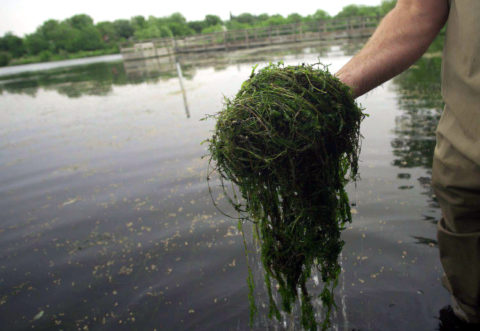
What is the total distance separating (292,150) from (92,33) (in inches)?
5875

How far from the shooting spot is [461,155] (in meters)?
2.08

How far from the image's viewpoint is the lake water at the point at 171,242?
134 inches

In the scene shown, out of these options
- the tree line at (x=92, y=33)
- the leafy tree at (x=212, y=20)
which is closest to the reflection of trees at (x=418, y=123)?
the tree line at (x=92, y=33)

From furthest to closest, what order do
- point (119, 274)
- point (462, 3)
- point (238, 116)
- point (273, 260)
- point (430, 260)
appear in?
1. point (119, 274)
2. point (430, 260)
3. point (273, 260)
4. point (238, 116)
5. point (462, 3)

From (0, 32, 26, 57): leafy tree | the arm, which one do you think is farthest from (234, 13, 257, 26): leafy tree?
the arm

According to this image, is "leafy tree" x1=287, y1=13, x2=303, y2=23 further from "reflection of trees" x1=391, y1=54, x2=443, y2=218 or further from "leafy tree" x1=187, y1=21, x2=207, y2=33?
"reflection of trees" x1=391, y1=54, x2=443, y2=218

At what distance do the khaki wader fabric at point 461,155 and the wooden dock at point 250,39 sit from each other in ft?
132

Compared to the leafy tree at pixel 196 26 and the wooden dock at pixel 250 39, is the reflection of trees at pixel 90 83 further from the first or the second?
the leafy tree at pixel 196 26

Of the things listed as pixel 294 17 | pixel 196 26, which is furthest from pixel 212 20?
pixel 294 17

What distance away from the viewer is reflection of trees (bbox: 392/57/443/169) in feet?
20.6

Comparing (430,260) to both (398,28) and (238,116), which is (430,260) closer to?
(398,28)

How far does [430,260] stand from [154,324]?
9.66ft

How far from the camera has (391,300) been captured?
3295mm

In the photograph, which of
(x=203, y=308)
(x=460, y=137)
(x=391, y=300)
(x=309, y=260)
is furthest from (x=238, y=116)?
(x=391, y=300)
